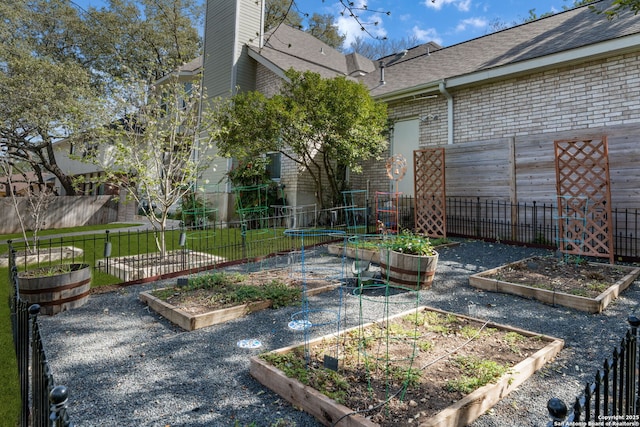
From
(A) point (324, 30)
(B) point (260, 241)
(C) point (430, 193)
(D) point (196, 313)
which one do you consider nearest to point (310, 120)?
(B) point (260, 241)

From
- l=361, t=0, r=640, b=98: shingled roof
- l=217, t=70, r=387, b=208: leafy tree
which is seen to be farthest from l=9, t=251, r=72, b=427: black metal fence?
l=361, t=0, r=640, b=98: shingled roof

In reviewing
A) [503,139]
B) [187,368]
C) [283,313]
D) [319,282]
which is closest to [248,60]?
[503,139]

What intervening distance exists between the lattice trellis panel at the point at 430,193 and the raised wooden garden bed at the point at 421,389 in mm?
6223

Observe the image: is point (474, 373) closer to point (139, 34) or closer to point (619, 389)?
point (619, 389)

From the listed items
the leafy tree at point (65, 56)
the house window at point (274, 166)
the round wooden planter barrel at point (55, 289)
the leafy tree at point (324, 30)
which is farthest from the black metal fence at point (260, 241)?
the leafy tree at point (324, 30)

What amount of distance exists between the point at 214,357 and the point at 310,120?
25.3 feet

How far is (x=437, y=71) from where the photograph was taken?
11.6m

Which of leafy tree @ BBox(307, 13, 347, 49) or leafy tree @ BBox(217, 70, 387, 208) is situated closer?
leafy tree @ BBox(217, 70, 387, 208)

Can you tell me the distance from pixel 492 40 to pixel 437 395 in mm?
12846

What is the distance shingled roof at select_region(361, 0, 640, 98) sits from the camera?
8.62 metres

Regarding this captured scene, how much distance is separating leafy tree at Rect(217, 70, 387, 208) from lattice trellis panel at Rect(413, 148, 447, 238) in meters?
1.57

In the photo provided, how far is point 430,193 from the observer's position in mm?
9688

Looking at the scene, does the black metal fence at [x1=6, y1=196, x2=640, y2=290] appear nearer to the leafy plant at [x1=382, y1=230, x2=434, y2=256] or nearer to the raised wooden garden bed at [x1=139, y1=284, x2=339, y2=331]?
the raised wooden garden bed at [x1=139, y1=284, x2=339, y2=331]

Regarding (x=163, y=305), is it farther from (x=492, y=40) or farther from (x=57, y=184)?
(x=57, y=184)
